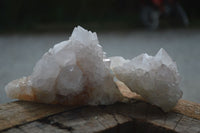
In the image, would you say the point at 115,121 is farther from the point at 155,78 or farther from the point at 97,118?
the point at 155,78

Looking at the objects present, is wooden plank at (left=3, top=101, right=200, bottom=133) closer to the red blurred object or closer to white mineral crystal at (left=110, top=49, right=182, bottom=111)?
white mineral crystal at (left=110, top=49, right=182, bottom=111)

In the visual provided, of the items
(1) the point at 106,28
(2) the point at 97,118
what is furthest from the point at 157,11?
(2) the point at 97,118

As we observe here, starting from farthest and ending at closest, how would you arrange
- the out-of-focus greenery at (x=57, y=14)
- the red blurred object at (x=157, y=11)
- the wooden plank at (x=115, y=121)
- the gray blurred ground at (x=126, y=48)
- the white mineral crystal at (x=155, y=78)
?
the red blurred object at (x=157, y=11)
the out-of-focus greenery at (x=57, y=14)
the gray blurred ground at (x=126, y=48)
the white mineral crystal at (x=155, y=78)
the wooden plank at (x=115, y=121)

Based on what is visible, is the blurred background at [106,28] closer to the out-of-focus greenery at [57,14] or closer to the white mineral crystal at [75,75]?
the out-of-focus greenery at [57,14]

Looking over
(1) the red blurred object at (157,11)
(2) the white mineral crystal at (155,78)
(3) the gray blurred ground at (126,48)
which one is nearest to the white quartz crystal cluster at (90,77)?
(2) the white mineral crystal at (155,78)

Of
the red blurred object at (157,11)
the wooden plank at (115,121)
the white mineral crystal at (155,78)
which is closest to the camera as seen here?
the wooden plank at (115,121)

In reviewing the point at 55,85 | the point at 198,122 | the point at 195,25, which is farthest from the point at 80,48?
the point at 195,25

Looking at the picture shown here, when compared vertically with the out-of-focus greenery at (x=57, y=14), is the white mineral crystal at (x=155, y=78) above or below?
below
